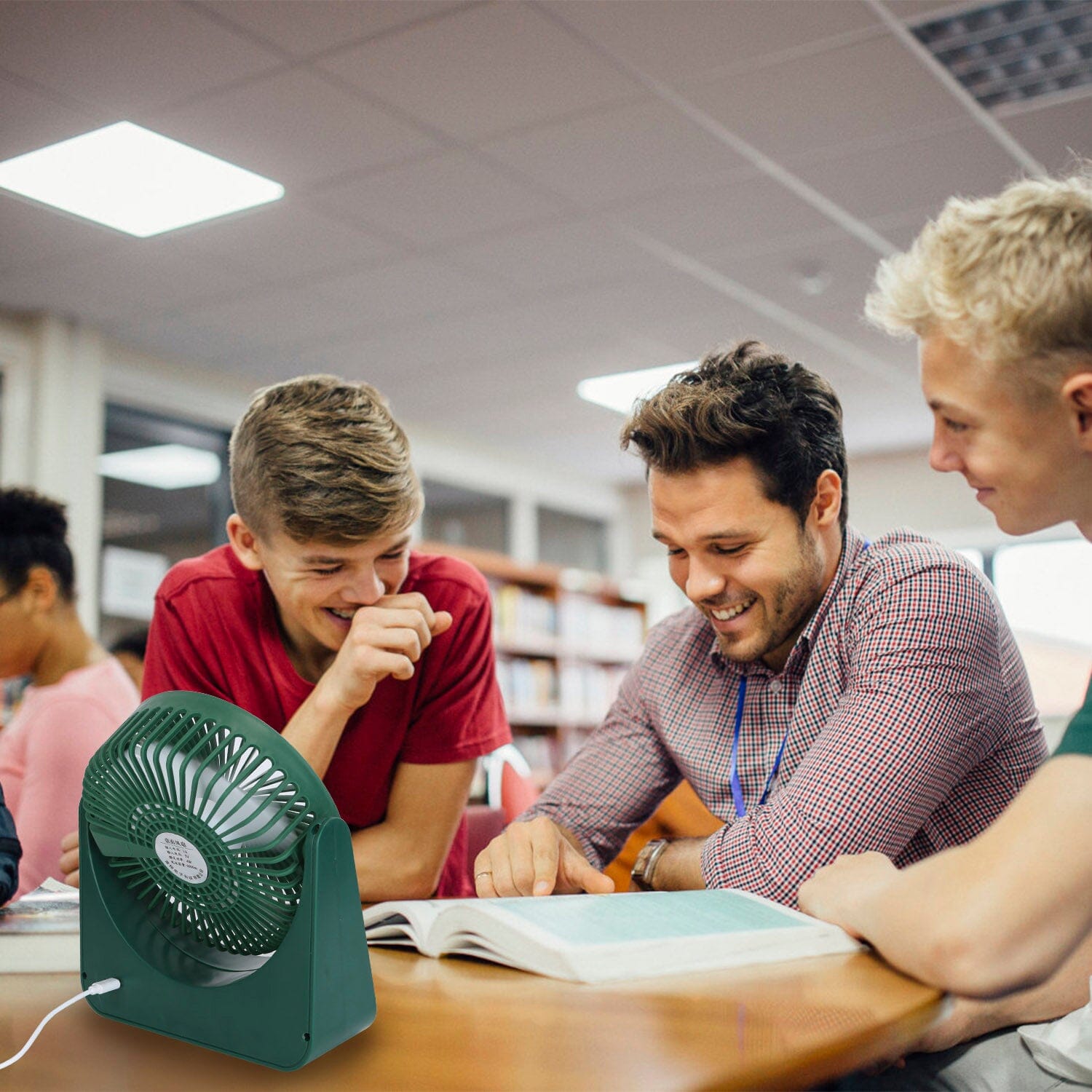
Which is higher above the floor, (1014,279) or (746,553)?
(1014,279)

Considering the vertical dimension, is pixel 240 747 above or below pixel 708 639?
below

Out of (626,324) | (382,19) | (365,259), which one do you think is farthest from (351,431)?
(626,324)

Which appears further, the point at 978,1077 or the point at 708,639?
the point at 708,639

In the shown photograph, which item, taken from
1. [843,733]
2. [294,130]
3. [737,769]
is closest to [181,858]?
[843,733]

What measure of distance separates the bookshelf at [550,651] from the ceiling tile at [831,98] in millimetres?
3046

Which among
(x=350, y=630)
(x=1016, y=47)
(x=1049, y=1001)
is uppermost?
(x=1016, y=47)

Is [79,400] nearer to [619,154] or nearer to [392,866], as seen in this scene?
[619,154]

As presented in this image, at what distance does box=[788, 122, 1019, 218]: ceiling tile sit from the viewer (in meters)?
3.50

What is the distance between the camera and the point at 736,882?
49.4 inches

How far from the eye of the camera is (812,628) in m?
1.46

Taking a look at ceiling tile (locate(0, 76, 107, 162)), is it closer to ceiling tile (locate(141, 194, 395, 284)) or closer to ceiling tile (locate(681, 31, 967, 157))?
ceiling tile (locate(141, 194, 395, 284))

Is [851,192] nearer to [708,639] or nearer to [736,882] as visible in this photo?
[708,639]

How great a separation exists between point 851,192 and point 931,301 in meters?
3.00

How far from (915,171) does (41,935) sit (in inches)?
134
